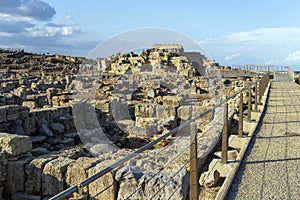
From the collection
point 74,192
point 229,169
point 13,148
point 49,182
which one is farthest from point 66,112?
point 74,192

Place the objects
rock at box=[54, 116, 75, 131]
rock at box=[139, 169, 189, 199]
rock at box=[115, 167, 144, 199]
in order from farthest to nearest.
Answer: rock at box=[54, 116, 75, 131]
rock at box=[115, 167, 144, 199]
rock at box=[139, 169, 189, 199]

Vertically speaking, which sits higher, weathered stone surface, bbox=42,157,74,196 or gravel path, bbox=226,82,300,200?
gravel path, bbox=226,82,300,200

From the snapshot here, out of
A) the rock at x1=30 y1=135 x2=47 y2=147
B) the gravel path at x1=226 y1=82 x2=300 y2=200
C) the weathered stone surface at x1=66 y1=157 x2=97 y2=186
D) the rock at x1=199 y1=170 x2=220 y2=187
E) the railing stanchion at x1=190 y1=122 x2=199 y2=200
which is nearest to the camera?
the railing stanchion at x1=190 y1=122 x2=199 y2=200

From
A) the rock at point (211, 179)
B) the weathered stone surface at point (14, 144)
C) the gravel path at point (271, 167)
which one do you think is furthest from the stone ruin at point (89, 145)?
the gravel path at point (271, 167)

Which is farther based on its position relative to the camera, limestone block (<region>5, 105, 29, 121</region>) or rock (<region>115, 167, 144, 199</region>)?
limestone block (<region>5, 105, 29, 121</region>)

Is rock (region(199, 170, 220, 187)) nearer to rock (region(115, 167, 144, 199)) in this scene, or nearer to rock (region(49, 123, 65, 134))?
rock (region(115, 167, 144, 199))

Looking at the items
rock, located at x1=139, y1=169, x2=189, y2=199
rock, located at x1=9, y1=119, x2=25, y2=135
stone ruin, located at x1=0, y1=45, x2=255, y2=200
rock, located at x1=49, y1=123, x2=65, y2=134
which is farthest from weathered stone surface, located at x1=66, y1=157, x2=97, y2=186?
rock, located at x1=49, y1=123, x2=65, y2=134

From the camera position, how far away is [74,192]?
7.05 feet

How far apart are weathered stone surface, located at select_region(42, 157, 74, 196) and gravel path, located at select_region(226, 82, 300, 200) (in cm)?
324

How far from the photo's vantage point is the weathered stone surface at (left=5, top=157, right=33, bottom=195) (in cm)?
649

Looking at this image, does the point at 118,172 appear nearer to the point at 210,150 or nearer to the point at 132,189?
the point at 132,189

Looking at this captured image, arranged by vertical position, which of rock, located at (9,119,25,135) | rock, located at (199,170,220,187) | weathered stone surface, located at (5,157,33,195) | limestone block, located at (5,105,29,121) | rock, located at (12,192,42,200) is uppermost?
limestone block, located at (5,105,29,121)

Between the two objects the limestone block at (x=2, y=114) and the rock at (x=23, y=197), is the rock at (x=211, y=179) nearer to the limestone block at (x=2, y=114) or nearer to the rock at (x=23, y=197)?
the rock at (x=23, y=197)

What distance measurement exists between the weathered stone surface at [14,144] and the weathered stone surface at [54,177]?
45.0 inches
